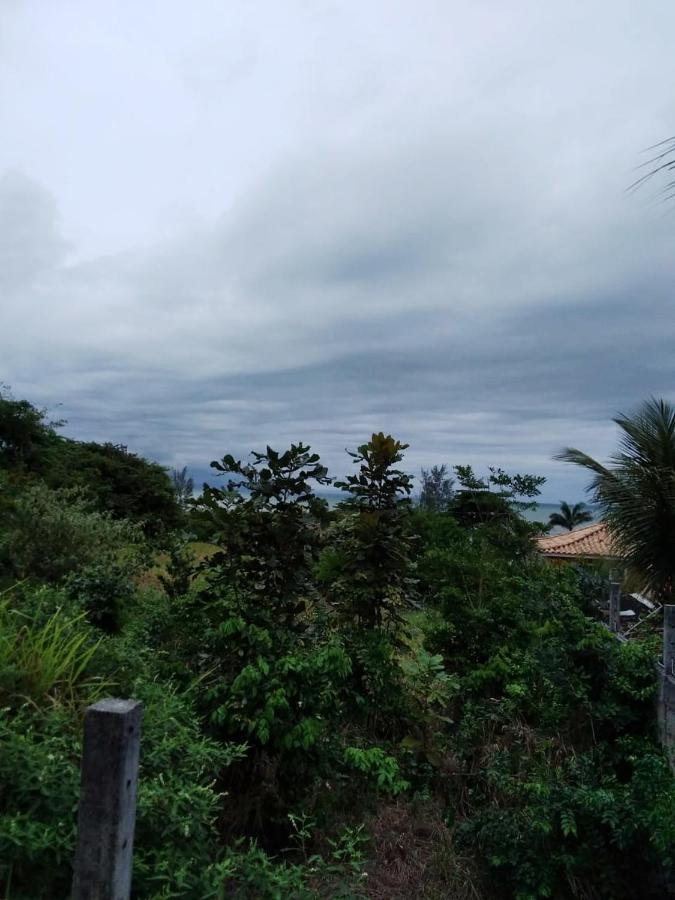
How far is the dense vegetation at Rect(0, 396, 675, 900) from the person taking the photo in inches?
91.0

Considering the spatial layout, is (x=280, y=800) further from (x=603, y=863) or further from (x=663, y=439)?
(x=663, y=439)

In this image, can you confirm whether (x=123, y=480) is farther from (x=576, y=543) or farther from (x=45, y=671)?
(x=45, y=671)

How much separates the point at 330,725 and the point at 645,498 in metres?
7.46

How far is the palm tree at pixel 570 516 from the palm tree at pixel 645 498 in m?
49.2

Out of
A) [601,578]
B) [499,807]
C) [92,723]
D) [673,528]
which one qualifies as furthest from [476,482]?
[92,723]

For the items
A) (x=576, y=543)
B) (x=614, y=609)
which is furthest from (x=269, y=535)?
(x=576, y=543)

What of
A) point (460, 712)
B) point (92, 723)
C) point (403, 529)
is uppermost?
point (403, 529)

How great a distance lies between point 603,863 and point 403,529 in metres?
2.45

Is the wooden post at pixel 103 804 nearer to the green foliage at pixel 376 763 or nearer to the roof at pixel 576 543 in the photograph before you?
the green foliage at pixel 376 763

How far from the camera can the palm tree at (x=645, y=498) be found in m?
9.43

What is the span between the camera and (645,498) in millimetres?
9711

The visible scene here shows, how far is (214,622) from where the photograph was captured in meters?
3.77

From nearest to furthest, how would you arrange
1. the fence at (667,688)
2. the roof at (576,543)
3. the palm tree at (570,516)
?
the fence at (667,688), the roof at (576,543), the palm tree at (570,516)

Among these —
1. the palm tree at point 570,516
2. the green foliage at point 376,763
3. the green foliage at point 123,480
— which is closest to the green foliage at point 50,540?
the green foliage at point 376,763
